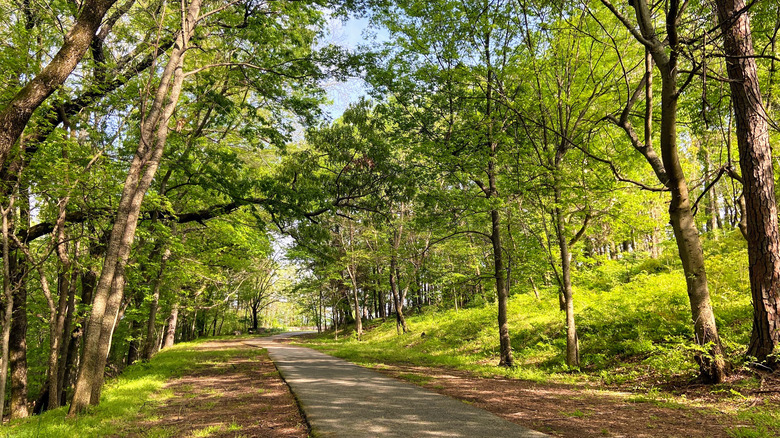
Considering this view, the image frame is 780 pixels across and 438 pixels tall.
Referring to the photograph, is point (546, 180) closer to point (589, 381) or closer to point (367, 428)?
point (589, 381)

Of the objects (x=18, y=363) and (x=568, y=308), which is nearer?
(x=568, y=308)

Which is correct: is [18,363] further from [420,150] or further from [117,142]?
[420,150]

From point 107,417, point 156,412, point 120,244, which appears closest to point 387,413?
point 156,412

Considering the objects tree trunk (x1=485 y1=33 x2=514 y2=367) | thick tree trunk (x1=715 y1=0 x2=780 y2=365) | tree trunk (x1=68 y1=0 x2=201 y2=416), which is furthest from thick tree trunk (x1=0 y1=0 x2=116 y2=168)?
thick tree trunk (x1=715 y1=0 x2=780 y2=365)

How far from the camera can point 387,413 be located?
5.24 meters

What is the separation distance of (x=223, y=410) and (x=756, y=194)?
9720mm

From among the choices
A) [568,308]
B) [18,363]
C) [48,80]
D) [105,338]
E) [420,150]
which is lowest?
[18,363]

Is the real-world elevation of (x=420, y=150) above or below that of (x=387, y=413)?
above

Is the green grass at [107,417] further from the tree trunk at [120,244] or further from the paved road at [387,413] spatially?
the paved road at [387,413]

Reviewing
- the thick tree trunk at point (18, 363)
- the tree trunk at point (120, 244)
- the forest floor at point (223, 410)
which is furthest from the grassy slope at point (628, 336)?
the thick tree trunk at point (18, 363)

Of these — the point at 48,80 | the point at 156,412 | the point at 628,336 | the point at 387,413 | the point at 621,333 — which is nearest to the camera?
the point at 48,80

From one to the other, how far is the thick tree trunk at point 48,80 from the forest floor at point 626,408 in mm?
7238

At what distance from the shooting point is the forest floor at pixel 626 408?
4387 millimetres

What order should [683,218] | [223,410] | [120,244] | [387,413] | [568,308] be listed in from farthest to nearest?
[568,308], [120,244], [683,218], [223,410], [387,413]
